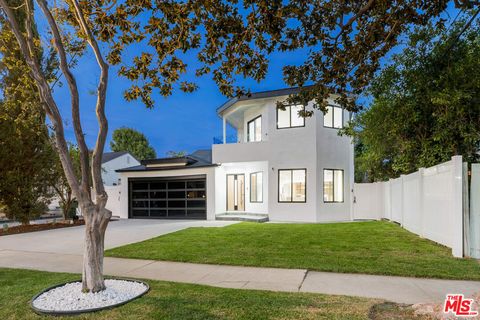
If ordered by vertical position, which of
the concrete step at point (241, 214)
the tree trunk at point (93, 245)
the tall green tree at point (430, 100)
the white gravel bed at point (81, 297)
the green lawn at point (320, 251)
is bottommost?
the concrete step at point (241, 214)

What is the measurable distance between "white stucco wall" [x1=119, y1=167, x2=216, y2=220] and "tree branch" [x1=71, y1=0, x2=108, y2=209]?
12.3 meters

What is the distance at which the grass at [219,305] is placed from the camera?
3.84 meters

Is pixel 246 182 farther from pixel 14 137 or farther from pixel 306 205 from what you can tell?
pixel 14 137

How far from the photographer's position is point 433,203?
26.8 feet

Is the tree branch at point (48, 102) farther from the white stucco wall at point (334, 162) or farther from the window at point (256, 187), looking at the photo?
the window at point (256, 187)

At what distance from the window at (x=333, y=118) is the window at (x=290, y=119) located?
124 cm

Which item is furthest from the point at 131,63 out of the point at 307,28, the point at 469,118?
the point at 469,118

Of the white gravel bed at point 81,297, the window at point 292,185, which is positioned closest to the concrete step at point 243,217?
the window at point 292,185

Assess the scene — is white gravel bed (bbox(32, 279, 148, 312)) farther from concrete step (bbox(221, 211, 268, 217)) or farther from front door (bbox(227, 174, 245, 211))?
front door (bbox(227, 174, 245, 211))

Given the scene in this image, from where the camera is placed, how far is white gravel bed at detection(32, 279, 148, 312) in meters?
4.28

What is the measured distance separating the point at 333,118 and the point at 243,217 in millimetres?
6581

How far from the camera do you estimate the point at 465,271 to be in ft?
18.6

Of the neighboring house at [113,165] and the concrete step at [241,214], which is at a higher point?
the neighboring house at [113,165]

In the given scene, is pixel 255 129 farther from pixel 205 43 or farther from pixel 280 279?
pixel 280 279
